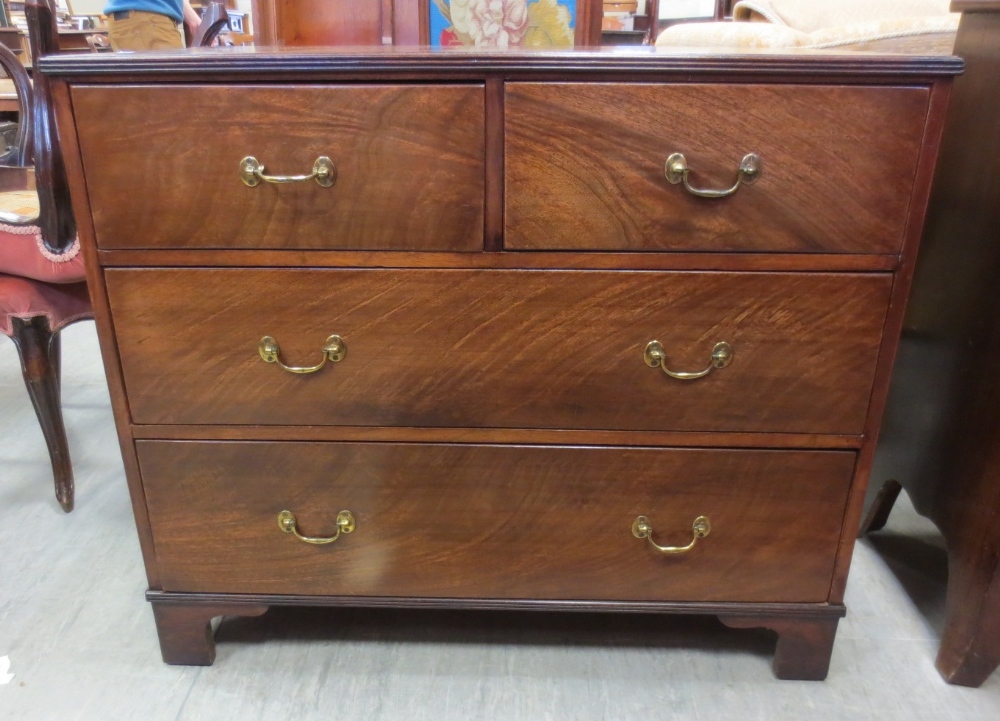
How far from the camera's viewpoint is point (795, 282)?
78 centimetres

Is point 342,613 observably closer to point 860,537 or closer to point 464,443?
point 464,443

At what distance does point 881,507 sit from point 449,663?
79 centimetres

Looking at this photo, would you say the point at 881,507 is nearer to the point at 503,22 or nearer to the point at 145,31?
the point at 503,22

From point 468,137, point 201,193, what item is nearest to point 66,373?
point 201,193

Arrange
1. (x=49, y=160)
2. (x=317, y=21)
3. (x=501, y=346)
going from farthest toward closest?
(x=317, y=21)
(x=49, y=160)
(x=501, y=346)

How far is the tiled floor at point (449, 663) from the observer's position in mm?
946

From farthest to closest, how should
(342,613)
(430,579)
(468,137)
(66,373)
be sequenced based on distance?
1. (66,373)
2. (342,613)
3. (430,579)
4. (468,137)

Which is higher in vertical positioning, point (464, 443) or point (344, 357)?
point (344, 357)

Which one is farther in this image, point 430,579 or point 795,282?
point 430,579

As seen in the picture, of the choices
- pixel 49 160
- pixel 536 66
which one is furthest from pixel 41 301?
pixel 536 66

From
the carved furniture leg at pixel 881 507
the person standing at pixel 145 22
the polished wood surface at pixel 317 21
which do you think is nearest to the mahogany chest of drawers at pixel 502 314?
the carved furniture leg at pixel 881 507

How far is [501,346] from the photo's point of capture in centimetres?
81

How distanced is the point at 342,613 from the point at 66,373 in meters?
1.25

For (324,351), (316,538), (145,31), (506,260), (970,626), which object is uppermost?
(145,31)
